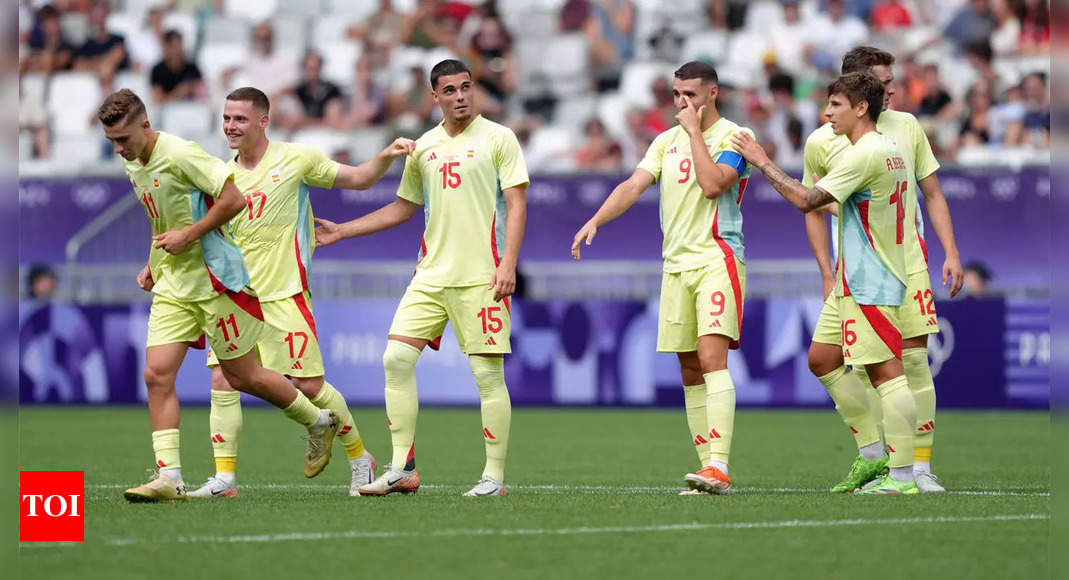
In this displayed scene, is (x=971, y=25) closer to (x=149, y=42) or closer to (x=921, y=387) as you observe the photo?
(x=149, y=42)

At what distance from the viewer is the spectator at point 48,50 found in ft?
75.9

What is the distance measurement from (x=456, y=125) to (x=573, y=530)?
2.97 m

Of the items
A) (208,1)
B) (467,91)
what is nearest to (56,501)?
(467,91)

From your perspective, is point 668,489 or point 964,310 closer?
point 668,489

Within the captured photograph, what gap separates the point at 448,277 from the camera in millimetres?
8906

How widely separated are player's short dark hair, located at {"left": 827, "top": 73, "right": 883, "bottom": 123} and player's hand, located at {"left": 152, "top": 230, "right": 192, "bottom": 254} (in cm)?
356

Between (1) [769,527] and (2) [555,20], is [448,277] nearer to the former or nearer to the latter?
(1) [769,527]

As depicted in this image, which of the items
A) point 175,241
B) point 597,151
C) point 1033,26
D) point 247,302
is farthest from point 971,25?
point 175,241

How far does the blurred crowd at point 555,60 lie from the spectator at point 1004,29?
24 mm

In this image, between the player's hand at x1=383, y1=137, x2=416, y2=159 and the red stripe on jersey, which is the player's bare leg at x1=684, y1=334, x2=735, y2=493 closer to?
the red stripe on jersey

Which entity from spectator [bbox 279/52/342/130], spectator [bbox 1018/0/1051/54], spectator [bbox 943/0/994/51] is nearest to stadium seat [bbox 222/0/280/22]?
spectator [bbox 279/52/342/130]

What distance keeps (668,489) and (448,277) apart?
70.1 inches

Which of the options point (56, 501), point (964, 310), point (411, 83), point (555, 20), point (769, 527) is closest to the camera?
point (769, 527)

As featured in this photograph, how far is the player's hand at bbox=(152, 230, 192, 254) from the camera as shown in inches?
316
